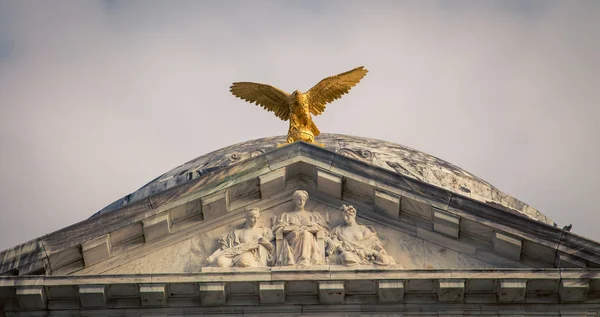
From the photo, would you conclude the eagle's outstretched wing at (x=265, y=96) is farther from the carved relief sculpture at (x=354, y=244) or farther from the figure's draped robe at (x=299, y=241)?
the carved relief sculpture at (x=354, y=244)

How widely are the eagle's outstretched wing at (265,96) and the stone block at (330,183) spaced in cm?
330

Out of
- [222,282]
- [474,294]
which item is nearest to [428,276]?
[474,294]

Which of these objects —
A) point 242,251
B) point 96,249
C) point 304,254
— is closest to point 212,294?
point 242,251

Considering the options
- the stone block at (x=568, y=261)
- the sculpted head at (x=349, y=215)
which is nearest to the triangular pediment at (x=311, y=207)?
the stone block at (x=568, y=261)

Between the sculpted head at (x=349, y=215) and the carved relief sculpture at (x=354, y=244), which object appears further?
the sculpted head at (x=349, y=215)

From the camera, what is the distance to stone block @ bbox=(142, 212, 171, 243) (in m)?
36.6

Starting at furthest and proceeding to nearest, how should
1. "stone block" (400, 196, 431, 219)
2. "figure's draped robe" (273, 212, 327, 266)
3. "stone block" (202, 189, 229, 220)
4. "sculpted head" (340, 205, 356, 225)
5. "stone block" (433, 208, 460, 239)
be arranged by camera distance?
"stone block" (202, 189, 229, 220) → "sculpted head" (340, 205, 356, 225) → "stone block" (400, 196, 431, 219) → "stone block" (433, 208, 460, 239) → "figure's draped robe" (273, 212, 327, 266)

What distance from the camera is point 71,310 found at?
1398 inches

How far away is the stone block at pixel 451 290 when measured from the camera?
115 ft

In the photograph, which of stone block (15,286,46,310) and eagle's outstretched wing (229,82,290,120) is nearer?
stone block (15,286,46,310)

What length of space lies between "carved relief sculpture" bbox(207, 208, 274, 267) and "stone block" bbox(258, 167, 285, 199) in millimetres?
489

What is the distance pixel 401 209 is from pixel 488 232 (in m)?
1.78

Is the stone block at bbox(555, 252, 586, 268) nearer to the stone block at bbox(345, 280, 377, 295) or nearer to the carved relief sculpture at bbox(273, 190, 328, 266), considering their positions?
the stone block at bbox(345, 280, 377, 295)

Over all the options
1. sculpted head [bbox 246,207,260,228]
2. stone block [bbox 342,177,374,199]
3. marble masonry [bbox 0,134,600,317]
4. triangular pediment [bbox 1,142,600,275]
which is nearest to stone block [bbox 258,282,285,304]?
marble masonry [bbox 0,134,600,317]
